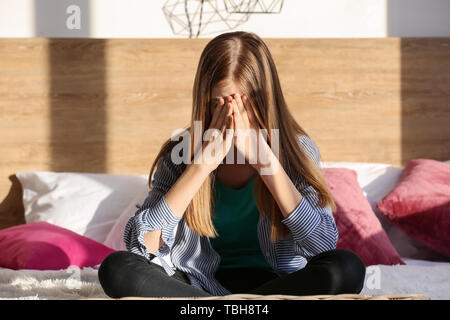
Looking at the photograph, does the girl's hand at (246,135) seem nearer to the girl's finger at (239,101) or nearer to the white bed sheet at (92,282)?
the girl's finger at (239,101)

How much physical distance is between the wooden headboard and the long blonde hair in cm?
94

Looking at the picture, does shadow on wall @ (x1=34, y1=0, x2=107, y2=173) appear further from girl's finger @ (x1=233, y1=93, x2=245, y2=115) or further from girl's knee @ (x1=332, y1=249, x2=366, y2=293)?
girl's knee @ (x1=332, y1=249, x2=366, y2=293)

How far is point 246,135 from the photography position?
4.24ft

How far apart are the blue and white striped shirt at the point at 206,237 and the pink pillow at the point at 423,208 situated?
1.96 ft

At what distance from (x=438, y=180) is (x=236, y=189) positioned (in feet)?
2.79

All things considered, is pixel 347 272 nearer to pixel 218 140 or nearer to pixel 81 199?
pixel 218 140

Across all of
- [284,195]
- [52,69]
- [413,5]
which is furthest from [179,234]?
[413,5]

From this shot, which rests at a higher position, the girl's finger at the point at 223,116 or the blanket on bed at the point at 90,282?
the girl's finger at the point at 223,116

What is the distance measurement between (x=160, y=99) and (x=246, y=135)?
3.40 ft

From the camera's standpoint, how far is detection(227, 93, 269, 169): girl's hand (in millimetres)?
1267

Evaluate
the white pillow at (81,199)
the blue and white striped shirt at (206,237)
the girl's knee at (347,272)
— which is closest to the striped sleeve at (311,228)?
the blue and white striped shirt at (206,237)

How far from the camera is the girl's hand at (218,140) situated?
49.9 inches

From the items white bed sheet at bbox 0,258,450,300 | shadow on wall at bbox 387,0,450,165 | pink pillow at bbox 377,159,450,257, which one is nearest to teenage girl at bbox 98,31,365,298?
white bed sheet at bbox 0,258,450,300

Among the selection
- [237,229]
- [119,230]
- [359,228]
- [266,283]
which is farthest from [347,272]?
[119,230]
